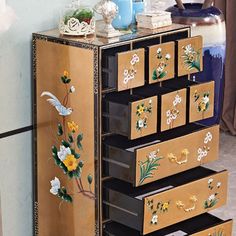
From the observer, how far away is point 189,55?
7.79ft

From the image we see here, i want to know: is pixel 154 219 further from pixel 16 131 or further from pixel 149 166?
pixel 16 131

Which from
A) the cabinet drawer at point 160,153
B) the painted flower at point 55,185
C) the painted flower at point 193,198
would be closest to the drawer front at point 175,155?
the cabinet drawer at point 160,153

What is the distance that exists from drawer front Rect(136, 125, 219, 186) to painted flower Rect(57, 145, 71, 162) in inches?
10.6

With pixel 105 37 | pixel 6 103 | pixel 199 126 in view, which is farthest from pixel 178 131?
pixel 6 103

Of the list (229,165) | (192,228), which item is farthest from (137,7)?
(229,165)

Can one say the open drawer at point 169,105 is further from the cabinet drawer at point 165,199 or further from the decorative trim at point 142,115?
the cabinet drawer at point 165,199

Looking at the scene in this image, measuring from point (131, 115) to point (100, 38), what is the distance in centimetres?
29

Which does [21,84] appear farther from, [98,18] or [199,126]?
[199,126]

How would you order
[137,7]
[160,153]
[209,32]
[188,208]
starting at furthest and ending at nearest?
[209,32] < [137,7] < [188,208] < [160,153]

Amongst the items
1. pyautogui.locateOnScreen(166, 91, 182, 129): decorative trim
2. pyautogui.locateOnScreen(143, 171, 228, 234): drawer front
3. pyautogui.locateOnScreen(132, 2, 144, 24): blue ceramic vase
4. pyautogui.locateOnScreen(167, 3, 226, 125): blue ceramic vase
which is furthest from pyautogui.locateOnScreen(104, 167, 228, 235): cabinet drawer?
pyautogui.locateOnScreen(167, 3, 226, 125): blue ceramic vase

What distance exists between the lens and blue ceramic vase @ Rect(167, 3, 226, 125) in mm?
3146

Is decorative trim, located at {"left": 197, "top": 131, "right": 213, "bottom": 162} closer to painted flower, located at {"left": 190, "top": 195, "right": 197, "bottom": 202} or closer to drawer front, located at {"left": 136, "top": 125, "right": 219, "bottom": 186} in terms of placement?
drawer front, located at {"left": 136, "top": 125, "right": 219, "bottom": 186}

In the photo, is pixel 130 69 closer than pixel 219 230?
Yes

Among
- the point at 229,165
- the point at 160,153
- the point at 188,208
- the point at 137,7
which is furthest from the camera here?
the point at 229,165
